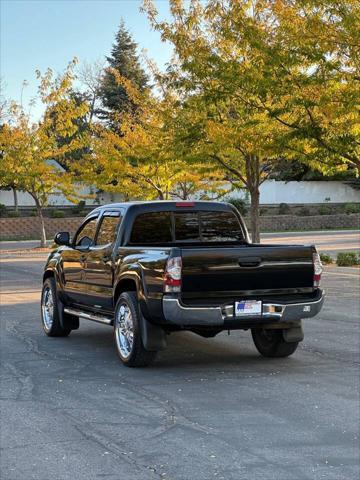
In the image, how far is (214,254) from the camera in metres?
7.98

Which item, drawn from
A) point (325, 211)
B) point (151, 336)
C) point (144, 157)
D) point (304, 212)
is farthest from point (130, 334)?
point (325, 211)

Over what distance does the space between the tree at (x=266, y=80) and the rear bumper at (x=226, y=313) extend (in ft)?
24.5

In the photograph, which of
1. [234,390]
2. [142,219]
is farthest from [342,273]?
[234,390]

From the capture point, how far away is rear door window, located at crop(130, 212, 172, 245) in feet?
30.8

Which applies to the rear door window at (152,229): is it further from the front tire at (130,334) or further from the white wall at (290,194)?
the white wall at (290,194)

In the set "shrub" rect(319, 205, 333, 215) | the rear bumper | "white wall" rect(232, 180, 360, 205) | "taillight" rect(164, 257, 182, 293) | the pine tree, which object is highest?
the pine tree

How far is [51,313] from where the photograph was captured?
431 inches

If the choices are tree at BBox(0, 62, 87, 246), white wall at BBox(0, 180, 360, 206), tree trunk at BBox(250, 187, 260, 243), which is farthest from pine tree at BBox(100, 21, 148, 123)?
tree trunk at BBox(250, 187, 260, 243)

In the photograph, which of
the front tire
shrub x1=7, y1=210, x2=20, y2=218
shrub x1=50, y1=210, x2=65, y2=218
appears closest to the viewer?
the front tire

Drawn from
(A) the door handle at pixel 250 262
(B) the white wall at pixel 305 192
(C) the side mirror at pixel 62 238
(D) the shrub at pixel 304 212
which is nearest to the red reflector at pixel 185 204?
(C) the side mirror at pixel 62 238

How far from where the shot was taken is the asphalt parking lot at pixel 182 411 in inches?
208

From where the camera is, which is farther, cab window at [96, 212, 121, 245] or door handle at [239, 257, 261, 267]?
cab window at [96, 212, 121, 245]

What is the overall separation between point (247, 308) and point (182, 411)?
1818 millimetres

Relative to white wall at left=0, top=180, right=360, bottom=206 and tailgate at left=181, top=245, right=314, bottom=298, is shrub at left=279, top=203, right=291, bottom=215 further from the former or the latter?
tailgate at left=181, top=245, right=314, bottom=298
